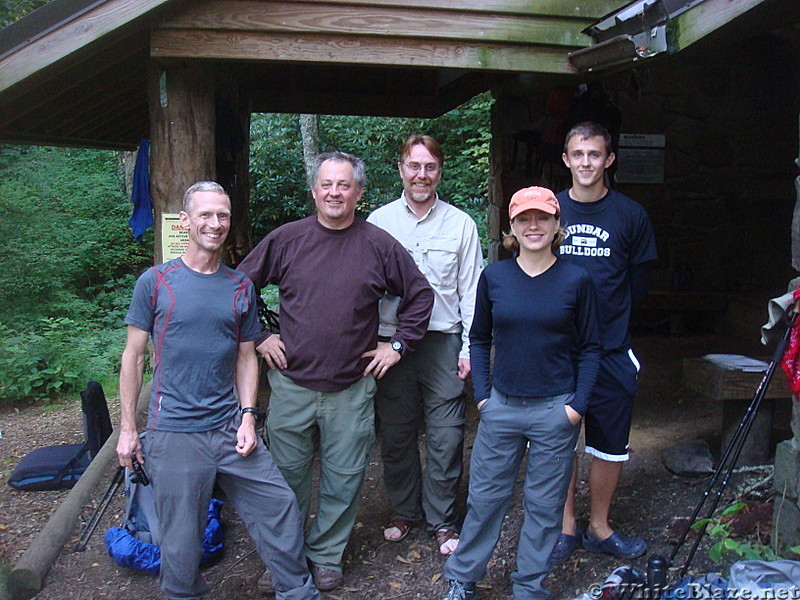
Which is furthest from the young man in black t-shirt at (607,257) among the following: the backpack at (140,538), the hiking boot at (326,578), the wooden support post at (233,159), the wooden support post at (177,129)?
the wooden support post at (233,159)

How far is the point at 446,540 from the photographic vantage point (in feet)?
12.7

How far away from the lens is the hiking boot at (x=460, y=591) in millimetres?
3295

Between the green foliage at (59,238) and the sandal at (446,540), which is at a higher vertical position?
the green foliage at (59,238)

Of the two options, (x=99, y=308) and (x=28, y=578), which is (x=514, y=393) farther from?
(x=99, y=308)

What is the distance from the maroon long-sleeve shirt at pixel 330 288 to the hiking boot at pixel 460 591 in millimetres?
996

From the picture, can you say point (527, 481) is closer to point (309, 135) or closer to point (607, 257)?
point (607, 257)

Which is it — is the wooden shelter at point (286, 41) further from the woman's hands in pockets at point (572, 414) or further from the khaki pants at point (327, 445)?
the woman's hands in pockets at point (572, 414)

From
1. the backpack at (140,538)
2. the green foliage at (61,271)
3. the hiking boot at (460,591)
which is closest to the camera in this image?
the hiking boot at (460,591)

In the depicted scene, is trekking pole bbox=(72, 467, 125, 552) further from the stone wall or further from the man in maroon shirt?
the stone wall

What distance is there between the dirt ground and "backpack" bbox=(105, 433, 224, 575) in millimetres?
95

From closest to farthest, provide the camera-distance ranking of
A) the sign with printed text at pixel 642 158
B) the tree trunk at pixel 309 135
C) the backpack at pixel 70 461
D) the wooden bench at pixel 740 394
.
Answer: the wooden bench at pixel 740 394
the backpack at pixel 70 461
the sign with printed text at pixel 642 158
the tree trunk at pixel 309 135

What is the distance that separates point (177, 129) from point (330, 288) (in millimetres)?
1641

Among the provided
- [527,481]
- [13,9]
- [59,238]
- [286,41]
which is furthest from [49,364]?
[527,481]

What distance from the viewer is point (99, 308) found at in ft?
41.7
